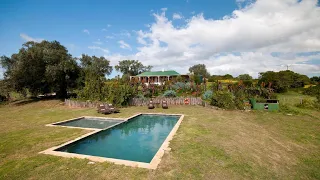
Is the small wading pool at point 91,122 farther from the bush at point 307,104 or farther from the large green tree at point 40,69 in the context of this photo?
the bush at point 307,104

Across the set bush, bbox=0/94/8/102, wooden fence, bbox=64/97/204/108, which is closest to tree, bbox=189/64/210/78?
wooden fence, bbox=64/97/204/108

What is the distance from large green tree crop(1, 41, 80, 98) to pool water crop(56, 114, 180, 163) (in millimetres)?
14980

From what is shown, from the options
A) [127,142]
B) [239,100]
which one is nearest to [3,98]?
[127,142]

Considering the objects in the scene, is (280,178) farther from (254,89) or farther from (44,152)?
(254,89)

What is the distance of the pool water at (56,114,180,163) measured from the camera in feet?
20.0

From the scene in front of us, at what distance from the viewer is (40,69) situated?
2002cm

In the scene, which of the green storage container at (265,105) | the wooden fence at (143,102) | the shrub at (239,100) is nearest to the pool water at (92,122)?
the wooden fence at (143,102)

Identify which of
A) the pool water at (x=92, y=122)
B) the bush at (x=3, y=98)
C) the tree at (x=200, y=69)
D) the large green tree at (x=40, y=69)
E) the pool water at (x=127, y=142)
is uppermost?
the tree at (x=200, y=69)

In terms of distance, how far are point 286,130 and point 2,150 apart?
1226 centimetres

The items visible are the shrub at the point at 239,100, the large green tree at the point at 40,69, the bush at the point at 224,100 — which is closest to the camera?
the shrub at the point at 239,100

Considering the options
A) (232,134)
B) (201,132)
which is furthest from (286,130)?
(201,132)

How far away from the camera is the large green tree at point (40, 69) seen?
Result: 1870cm

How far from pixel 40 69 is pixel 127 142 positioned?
1905 cm

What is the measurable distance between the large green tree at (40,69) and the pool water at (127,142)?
49.1 ft
